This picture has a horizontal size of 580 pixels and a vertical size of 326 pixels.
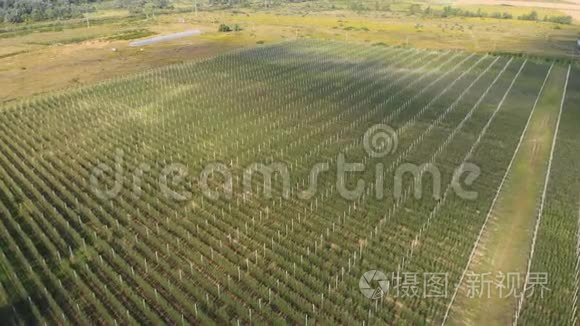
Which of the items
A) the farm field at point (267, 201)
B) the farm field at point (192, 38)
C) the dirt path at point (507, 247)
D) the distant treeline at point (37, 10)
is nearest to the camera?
the dirt path at point (507, 247)

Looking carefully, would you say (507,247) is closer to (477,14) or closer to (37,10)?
(477,14)

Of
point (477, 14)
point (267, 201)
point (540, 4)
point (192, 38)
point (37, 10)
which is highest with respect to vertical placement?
point (540, 4)

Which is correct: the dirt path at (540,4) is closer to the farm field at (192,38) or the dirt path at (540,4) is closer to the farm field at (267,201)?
the farm field at (192,38)

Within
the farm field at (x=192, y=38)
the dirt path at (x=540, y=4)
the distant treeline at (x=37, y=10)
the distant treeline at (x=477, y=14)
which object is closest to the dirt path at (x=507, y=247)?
the farm field at (x=192, y=38)

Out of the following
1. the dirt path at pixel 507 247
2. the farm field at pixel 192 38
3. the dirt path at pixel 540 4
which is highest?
the dirt path at pixel 540 4

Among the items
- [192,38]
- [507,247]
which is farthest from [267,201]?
[192,38]

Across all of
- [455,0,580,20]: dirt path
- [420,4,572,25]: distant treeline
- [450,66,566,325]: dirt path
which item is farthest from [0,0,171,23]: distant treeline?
[450,66,566,325]: dirt path
